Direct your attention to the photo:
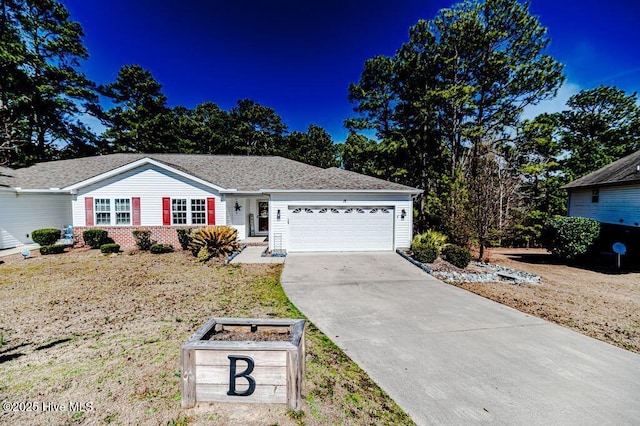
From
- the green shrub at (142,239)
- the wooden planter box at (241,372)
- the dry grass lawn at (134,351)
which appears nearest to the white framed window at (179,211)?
the green shrub at (142,239)

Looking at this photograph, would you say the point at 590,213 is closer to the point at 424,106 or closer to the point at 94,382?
the point at 424,106

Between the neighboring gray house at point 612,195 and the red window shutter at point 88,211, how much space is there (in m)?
26.9

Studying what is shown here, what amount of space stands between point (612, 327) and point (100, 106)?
1480 inches

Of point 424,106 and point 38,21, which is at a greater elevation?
point 38,21

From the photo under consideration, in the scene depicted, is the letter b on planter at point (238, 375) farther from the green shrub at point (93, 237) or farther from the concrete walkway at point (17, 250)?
the concrete walkway at point (17, 250)

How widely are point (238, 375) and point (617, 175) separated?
67.2 feet

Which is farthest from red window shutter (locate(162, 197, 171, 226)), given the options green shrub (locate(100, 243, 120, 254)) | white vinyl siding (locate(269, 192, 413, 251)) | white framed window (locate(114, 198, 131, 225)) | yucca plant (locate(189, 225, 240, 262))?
white vinyl siding (locate(269, 192, 413, 251))

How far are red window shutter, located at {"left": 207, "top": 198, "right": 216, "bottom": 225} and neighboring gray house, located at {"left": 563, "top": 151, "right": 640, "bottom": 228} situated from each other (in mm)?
20927

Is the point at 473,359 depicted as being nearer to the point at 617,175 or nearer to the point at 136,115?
the point at 617,175

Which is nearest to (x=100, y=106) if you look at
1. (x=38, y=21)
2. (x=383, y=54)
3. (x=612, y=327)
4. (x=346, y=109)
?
(x=38, y=21)

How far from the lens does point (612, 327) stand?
17.3 ft

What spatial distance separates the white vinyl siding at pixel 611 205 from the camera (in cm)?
1247

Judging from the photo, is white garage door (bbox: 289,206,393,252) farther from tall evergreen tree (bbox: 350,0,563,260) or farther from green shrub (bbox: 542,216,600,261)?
green shrub (bbox: 542,216,600,261)

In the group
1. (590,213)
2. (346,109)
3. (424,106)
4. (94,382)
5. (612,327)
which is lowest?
(612,327)
